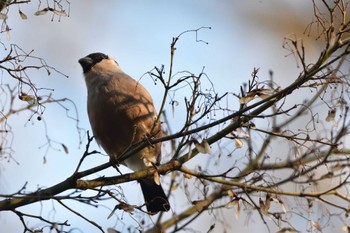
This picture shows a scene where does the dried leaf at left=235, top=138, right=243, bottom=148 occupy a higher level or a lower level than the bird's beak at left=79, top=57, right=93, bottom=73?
lower

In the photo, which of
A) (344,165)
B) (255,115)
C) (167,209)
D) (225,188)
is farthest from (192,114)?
(167,209)

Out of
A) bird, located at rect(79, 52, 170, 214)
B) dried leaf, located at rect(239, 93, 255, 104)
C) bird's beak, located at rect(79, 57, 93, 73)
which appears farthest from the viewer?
bird's beak, located at rect(79, 57, 93, 73)

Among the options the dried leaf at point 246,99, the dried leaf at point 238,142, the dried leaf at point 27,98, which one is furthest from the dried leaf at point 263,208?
the dried leaf at point 27,98

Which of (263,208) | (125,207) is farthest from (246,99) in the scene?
(125,207)

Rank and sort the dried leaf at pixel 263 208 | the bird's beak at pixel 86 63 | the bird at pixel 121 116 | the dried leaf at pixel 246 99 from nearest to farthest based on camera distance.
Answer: the dried leaf at pixel 246 99, the dried leaf at pixel 263 208, the bird at pixel 121 116, the bird's beak at pixel 86 63

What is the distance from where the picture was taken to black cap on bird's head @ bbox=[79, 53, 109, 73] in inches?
156

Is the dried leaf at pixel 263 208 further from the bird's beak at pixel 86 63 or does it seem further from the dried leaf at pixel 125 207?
the bird's beak at pixel 86 63

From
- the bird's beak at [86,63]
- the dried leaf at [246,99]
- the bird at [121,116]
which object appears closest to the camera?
the dried leaf at [246,99]

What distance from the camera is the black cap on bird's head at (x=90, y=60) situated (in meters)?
3.97

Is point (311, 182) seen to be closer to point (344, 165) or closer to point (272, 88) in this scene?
point (344, 165)

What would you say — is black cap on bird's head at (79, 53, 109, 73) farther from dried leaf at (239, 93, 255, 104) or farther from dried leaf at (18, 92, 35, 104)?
dried leaf at (239, 93, 255, 104)

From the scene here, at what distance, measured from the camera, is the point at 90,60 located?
4023 mm

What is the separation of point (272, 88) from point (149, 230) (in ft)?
4.47

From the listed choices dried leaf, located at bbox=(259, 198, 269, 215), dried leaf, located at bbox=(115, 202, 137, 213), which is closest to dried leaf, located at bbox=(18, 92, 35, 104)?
dried leaf, located at bbox=(115, 202, 137, 213)
